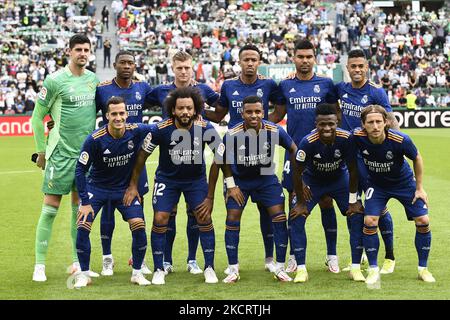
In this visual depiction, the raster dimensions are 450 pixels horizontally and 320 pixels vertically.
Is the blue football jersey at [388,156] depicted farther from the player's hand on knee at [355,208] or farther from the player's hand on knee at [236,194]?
the player's hand on knee at [236,194]

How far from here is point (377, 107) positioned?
880 cm

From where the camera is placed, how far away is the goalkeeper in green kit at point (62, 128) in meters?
9.38

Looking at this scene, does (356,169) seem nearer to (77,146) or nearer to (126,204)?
(126,204)

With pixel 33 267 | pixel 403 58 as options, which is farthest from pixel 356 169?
pixel 403 58

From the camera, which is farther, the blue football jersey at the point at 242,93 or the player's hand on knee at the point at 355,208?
→ the blue football jersey at the point at 242,93

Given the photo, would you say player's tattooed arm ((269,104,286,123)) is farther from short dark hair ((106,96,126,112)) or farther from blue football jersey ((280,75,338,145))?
short dark hair ((106,96,126,112))

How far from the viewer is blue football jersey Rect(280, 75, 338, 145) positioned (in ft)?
32.2

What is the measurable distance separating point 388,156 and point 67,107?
3522 millimetres

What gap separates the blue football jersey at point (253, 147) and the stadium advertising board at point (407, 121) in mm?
25003

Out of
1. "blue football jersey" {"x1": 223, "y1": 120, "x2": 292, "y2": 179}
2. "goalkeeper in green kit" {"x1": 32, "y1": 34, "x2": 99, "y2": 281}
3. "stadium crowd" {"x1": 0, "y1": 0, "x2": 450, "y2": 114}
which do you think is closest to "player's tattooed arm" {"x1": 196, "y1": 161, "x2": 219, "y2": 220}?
"blue football jersey" {"x1": 223, "y1": 120, "x2": 292, "y2": 179}

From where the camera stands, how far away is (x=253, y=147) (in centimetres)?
923

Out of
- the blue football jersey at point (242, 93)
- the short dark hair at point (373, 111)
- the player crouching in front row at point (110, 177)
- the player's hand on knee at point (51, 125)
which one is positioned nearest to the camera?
the short dark hair at point (373, 111)

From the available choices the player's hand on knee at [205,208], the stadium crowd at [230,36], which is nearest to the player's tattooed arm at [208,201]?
the player's hand on knee at [205,208]

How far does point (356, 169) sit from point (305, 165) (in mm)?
543
